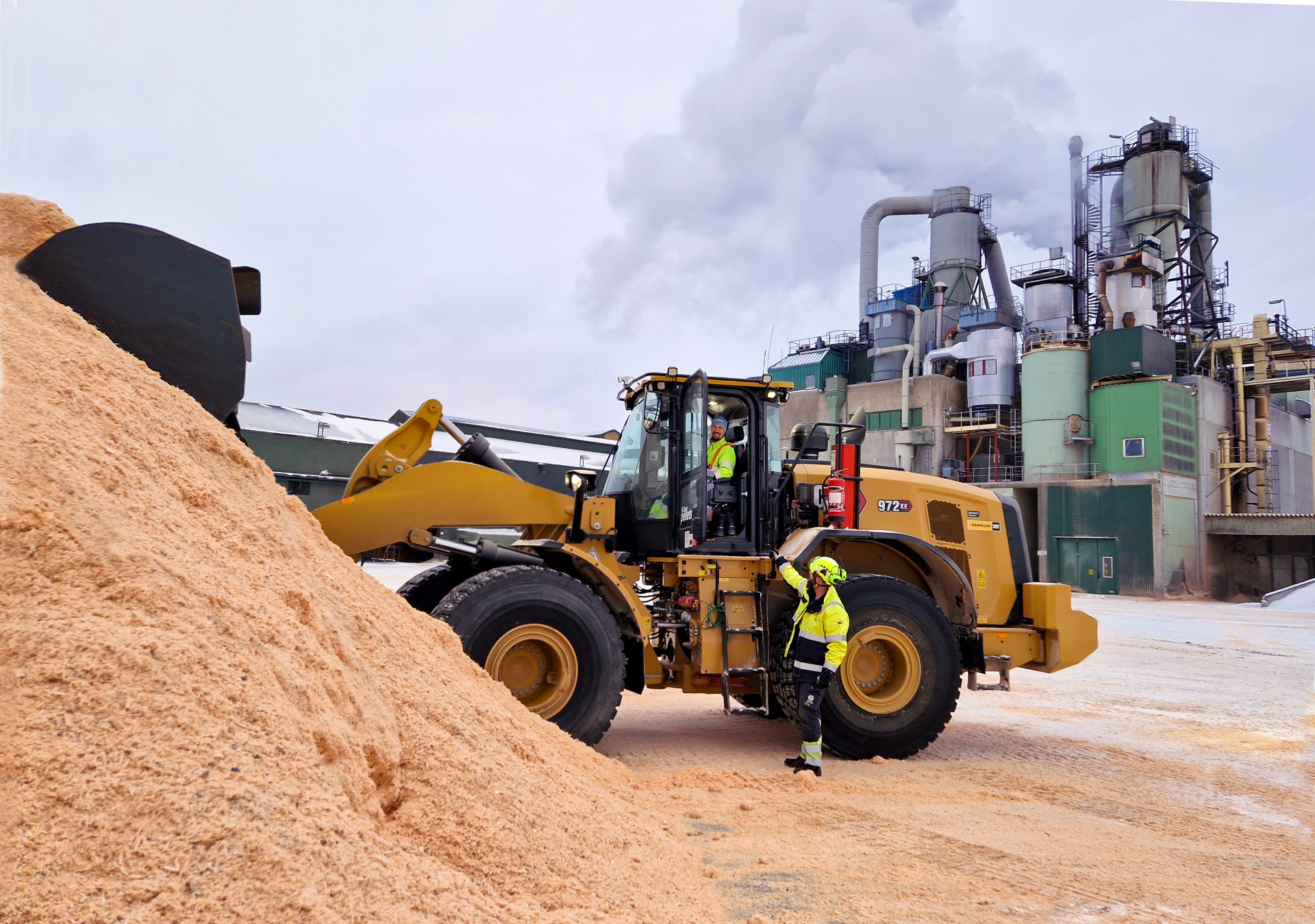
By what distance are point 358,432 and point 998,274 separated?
35.9 m

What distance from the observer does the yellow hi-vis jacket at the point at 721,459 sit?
277 inches

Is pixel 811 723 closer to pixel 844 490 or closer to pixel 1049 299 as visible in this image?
pixel 844 490

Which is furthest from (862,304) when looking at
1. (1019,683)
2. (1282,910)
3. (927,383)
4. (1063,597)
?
(1282,910)

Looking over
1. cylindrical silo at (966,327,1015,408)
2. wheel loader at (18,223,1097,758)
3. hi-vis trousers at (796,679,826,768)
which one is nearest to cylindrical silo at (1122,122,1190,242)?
cylindrical silo at (966,327,1015,408)

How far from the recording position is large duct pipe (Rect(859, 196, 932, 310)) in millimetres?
48031

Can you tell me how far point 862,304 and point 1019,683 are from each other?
39.3m

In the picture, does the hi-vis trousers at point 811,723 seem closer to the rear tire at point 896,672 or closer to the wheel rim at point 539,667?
the rear tire at point 896,672

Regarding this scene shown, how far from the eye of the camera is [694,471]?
7012 millimetres

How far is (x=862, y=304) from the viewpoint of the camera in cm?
4834

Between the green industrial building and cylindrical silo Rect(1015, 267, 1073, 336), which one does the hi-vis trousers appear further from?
cylindrical silo Rect(1015, 267, 1073, 336)

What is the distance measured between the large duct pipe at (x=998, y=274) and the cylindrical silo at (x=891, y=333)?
6.09 metres

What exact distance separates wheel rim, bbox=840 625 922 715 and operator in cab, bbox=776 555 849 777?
629 mm

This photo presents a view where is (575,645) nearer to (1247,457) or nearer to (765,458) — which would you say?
(765,458)

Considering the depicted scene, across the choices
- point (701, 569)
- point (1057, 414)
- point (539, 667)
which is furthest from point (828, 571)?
point (1057, 414)
